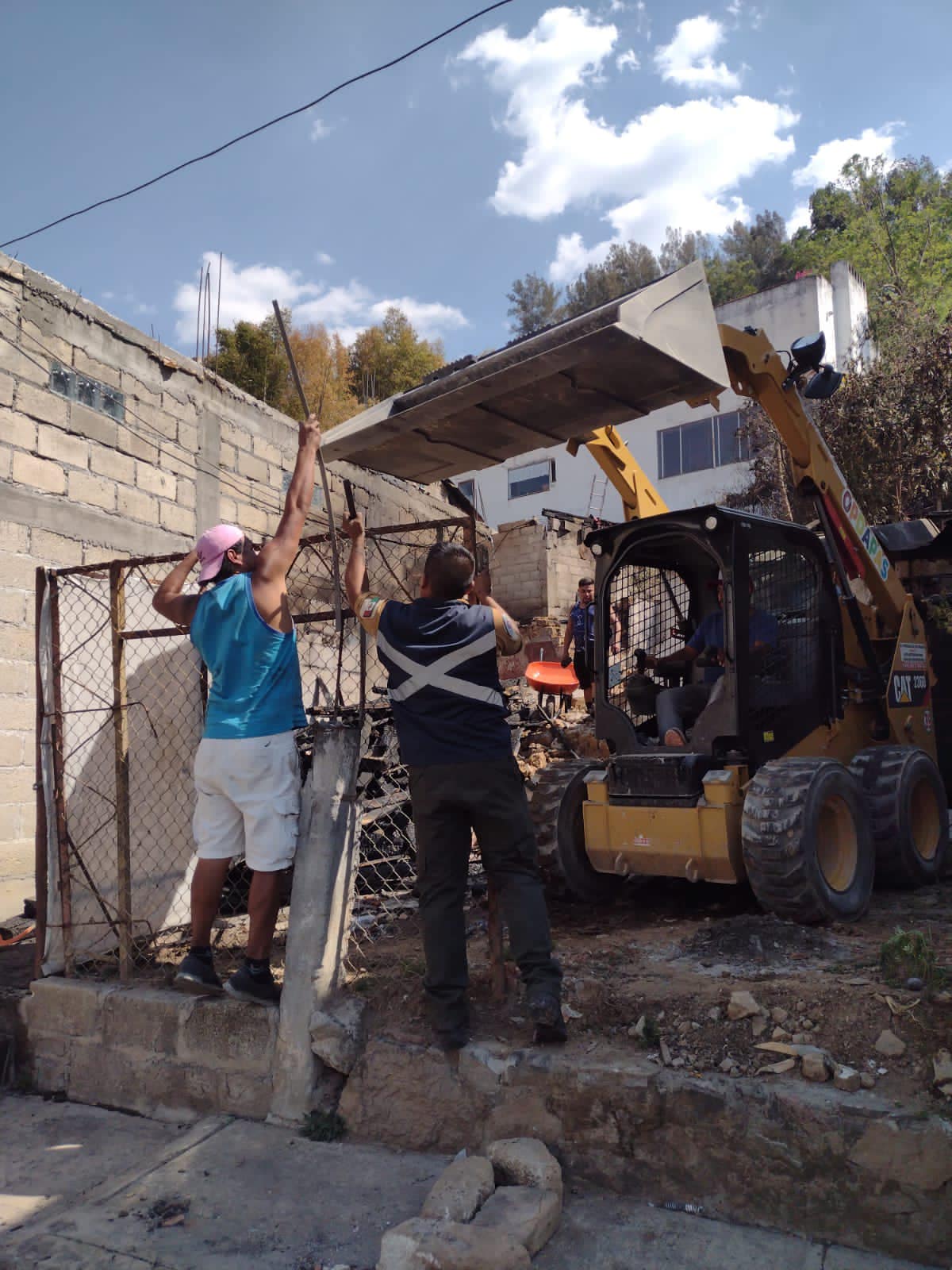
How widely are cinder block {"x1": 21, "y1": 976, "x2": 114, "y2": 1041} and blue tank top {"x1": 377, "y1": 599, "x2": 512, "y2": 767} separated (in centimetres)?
190

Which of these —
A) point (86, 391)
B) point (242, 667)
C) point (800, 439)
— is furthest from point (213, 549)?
point (86, 391)

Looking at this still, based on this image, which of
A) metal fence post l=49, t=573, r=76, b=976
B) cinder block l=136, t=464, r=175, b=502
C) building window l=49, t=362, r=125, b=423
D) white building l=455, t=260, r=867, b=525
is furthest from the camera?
white building l=455, t=260, r=867, b=525

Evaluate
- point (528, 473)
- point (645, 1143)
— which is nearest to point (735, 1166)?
point (645, 1143)

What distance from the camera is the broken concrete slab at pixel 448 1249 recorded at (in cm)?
225

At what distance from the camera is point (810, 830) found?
435 cm

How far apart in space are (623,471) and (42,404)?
4.28 m

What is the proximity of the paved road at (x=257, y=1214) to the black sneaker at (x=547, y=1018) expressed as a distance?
1.51ft

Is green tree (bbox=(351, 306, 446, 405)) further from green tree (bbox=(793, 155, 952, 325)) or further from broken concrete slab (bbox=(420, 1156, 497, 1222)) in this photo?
broken concrete slab (bbox=(420, 1156, 497, 1222))

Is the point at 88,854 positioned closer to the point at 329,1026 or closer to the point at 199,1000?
the point at 199,1000

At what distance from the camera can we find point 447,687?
329 cm

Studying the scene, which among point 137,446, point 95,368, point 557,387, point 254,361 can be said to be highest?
point 254,361

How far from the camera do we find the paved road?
247 cm

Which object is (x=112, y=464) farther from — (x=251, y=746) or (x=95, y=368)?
(x=251, y=746)

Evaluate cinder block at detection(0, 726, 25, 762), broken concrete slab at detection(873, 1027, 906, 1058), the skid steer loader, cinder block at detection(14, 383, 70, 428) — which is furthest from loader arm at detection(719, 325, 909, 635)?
cinder block at detection(0, 726, 25, 762)
